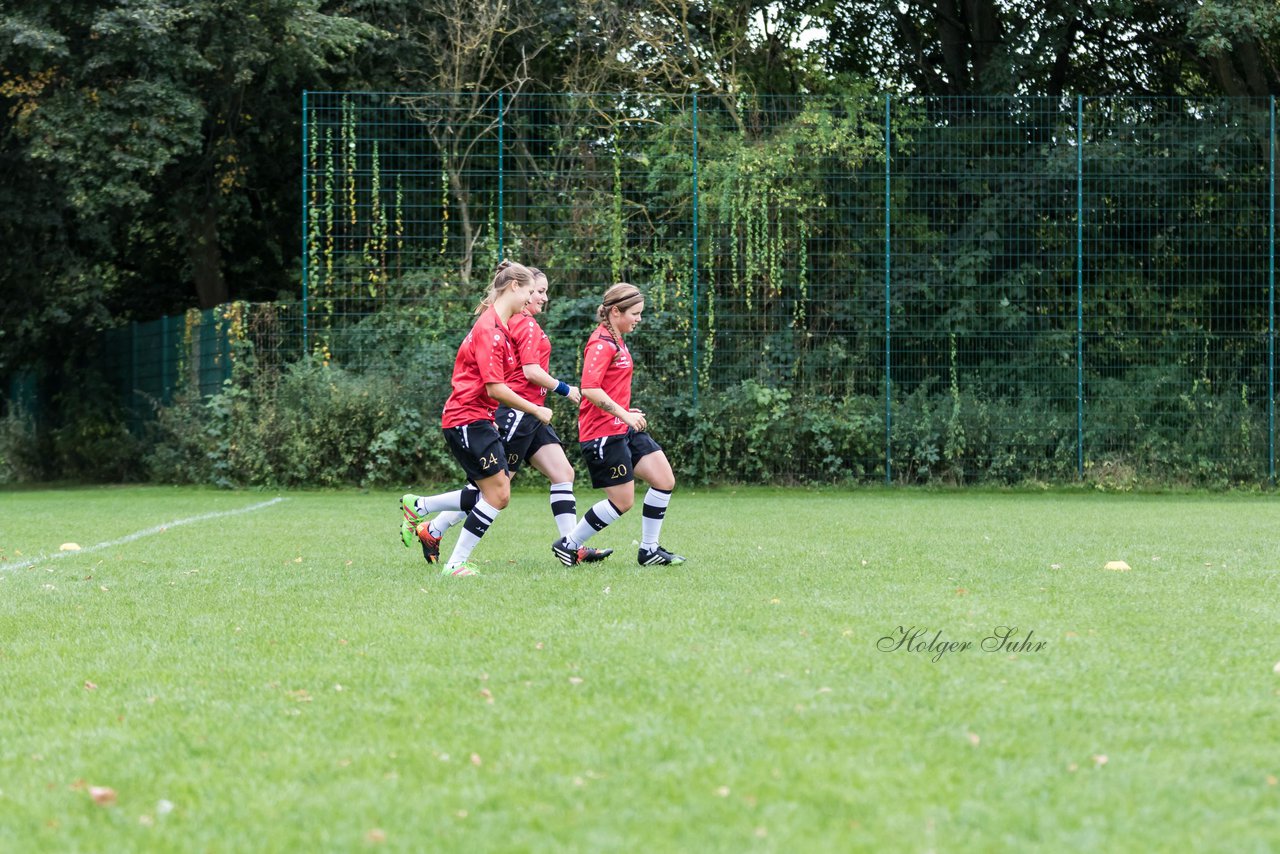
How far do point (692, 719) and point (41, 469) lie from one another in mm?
22085

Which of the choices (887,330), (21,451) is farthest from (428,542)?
(21,451)

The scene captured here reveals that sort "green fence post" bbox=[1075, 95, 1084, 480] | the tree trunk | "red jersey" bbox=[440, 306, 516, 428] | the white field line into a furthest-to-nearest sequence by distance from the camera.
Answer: the tree trunk → "green fence post" bbox=[1075, 95, 1084, 480] → the white field line → "red jersey" bbox=[440, 306, 516, 428]

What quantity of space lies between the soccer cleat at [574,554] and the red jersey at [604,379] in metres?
0.65

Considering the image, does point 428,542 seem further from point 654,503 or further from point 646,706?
point 646,706

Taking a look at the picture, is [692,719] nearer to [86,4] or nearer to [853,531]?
[853,531]

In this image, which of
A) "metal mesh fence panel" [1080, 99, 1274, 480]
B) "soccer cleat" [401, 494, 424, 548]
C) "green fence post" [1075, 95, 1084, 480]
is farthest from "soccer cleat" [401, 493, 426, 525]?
"metal mesh fence panel" [1080, 99, 1274, 480]

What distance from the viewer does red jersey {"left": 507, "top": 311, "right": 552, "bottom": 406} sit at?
27.9 feet

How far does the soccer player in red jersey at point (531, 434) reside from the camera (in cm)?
851

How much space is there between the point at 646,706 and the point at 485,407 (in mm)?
4131

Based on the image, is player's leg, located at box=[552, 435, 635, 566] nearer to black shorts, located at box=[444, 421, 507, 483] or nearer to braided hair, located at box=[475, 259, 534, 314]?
black shorts, located at box=[444, 421, 507, 483]

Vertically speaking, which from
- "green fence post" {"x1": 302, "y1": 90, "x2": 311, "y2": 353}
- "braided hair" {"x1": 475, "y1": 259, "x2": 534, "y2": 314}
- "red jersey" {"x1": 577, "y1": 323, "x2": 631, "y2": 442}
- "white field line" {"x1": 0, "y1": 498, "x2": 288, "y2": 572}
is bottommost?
"white field line" {"x1": 0, "y1": 498, "x2": 288, "y2": 572}

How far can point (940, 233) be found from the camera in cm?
1805

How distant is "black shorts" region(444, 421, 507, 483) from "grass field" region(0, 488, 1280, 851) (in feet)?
1.99

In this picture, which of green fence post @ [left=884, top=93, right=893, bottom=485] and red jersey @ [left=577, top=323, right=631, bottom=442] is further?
green fence post @ [left=884, top=93, right=893, bottom=485]
